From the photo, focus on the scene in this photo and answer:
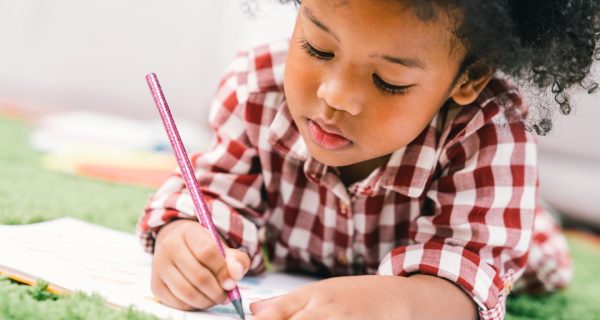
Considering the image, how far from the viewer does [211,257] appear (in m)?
0.63

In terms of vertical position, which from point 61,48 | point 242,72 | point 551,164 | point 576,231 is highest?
point 242,72

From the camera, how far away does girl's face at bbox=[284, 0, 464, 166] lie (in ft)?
1.92

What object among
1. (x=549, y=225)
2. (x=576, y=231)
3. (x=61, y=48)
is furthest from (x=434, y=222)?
(x=61, y=48)

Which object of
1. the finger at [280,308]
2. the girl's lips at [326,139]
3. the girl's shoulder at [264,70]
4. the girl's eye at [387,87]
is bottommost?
the finger at [280,308]

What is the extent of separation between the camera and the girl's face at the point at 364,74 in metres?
0.58

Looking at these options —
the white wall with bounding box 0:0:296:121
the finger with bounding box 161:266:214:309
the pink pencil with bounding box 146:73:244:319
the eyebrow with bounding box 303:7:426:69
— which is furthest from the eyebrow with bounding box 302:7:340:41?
the white wall with bounding box 0:0:296:121

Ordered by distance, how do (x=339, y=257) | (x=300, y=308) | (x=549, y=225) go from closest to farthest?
1. (x=300, y=308)
2. (x=339, y=257)
3. (x=549, y=225)

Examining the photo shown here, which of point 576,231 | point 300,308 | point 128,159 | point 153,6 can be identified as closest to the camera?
point 300,308

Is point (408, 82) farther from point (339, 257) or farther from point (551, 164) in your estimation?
point (551, 164)

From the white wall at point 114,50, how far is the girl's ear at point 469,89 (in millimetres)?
1161

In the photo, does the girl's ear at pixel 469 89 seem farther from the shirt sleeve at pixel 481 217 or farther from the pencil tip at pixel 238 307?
the pencil tip at pixel 238 307

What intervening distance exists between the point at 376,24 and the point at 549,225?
68 centimetres

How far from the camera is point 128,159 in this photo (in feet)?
4.58

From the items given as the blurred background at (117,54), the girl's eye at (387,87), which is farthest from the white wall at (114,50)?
the girl's eye at (387,87)
